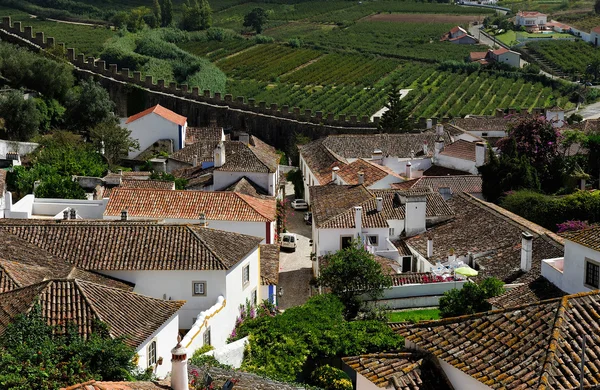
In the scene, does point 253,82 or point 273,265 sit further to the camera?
point 253,82

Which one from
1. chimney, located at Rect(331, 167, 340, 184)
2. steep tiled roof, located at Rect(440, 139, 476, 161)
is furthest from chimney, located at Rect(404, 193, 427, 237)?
steep tiled roof, located at Rect(440, 139, 476, 161)

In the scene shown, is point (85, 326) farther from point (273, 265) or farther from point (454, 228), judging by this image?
point (454, 228)

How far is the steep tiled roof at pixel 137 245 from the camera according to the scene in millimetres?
27219

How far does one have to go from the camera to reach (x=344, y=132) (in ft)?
217

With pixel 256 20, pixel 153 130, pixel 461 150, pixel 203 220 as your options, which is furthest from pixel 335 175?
pixel 256 20

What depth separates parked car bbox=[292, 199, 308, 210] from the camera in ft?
163

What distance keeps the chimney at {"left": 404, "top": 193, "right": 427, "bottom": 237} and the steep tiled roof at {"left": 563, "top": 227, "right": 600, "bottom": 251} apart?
1223 centimetres

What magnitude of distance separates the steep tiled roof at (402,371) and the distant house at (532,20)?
116176mm

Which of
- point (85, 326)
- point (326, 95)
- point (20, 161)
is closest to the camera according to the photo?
point (85, 326)

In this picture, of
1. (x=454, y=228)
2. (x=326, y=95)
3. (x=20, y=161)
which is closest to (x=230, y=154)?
(x=20, y=161)

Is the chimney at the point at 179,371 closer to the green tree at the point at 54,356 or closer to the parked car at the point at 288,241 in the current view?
→ the green tree at the point at 54,356

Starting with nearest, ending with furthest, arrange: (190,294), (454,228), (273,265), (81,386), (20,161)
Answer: (81,386) < (190,294) < (273,265) < (454,228) < (20,161)

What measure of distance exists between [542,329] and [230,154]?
31446 mm

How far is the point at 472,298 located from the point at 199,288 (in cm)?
659
